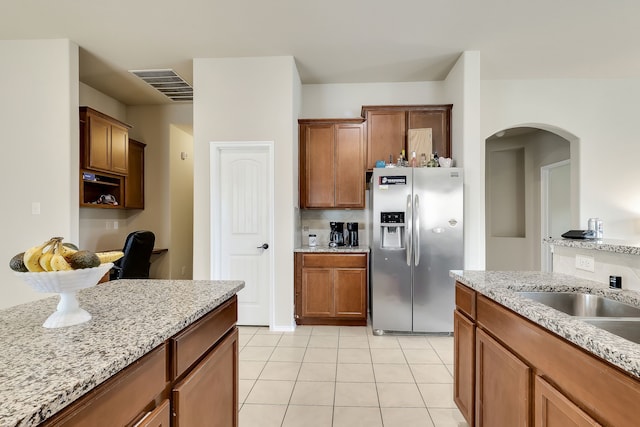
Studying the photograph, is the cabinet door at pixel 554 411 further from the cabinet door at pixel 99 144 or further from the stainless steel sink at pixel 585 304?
the cabinet door at pixel 99 144

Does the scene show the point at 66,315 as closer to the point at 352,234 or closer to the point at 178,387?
the point at 178,387

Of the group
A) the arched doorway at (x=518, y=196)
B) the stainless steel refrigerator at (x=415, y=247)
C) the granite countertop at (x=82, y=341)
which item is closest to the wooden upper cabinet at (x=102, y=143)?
the granite countertop at (x=82, y=341)

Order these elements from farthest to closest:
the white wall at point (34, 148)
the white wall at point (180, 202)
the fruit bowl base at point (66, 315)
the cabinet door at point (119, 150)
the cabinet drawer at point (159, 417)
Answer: the white wall at point (180, 202) < the cabinet door at point (119, 150) < the white wall at point (34, 148) < the fruit bowl base at point (66, 315) < the cabinet drawer at point (159, 417)

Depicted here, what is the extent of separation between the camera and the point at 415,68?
3797 mm

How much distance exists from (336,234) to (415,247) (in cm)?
112

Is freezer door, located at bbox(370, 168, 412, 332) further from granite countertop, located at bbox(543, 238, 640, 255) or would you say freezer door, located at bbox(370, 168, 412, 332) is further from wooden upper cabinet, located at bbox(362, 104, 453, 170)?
granite countertop, located at bbox(543, 238, 640, 255)

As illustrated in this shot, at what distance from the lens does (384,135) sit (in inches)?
151

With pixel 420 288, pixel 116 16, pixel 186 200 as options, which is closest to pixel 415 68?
pixel 420 288

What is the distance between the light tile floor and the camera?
1960 millimetres

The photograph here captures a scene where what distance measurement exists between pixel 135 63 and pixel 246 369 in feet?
12.0

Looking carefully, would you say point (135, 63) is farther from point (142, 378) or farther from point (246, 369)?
point (142, 378)

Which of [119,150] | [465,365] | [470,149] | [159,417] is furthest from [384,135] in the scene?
[119,150]

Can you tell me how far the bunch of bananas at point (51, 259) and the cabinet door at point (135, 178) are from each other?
4.15m

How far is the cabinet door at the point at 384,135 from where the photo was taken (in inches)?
150
